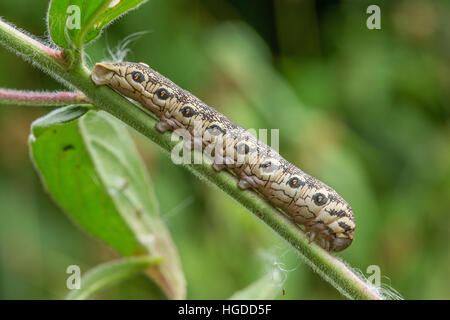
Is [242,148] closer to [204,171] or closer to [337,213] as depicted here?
[337,213]

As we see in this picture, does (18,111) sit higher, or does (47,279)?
(18,111)

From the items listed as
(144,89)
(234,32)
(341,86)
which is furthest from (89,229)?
(341,86)

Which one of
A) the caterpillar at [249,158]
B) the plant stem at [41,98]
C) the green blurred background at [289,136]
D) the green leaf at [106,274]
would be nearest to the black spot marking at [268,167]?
the caterpillar at [249,158]

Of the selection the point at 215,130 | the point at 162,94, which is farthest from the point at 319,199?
the point at 162,94

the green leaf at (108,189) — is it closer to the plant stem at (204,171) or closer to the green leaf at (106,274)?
Result: the green leaf at (106,274)

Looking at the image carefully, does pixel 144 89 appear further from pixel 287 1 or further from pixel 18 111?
pixel 287 1

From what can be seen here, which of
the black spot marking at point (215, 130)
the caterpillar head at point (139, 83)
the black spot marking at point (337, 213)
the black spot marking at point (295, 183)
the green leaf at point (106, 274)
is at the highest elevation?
the caterpillar head at point (139, 83)
